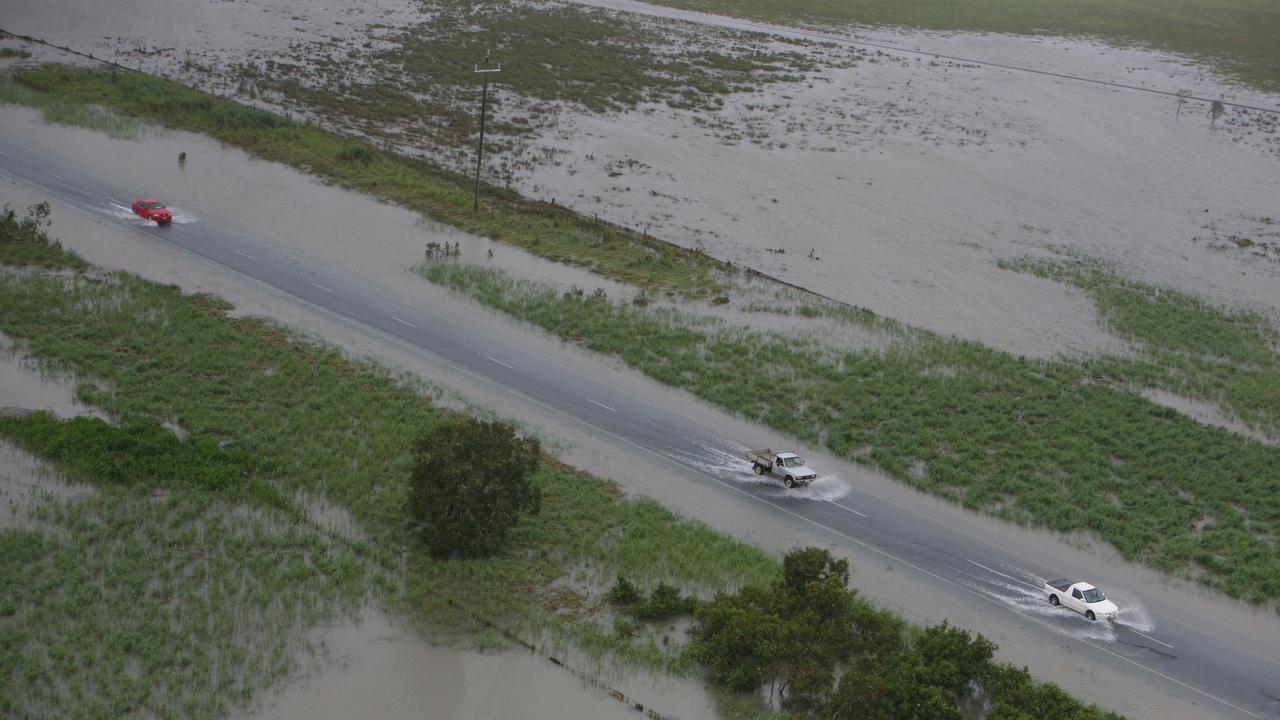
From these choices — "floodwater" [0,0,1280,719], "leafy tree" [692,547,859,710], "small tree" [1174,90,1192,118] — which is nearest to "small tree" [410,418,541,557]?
"floodwater" [0,0,1280,719]

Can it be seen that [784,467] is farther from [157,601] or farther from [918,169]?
[918,169]

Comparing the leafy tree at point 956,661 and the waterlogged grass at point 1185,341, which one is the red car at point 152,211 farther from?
the leafy tree at point 956,661

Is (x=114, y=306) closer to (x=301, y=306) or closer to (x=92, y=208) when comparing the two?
(x=301, y=306)

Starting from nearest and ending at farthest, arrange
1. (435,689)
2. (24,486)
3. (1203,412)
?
(435,689) < (24,486) < (1203,412)

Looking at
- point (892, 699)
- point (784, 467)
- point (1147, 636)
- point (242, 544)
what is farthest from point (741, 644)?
point (242, 544)

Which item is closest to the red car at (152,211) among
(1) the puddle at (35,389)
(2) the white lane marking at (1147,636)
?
(1) the puddle at (35,389)

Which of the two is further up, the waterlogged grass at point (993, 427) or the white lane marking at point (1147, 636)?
the waterlogged grass at point (993, 427)
